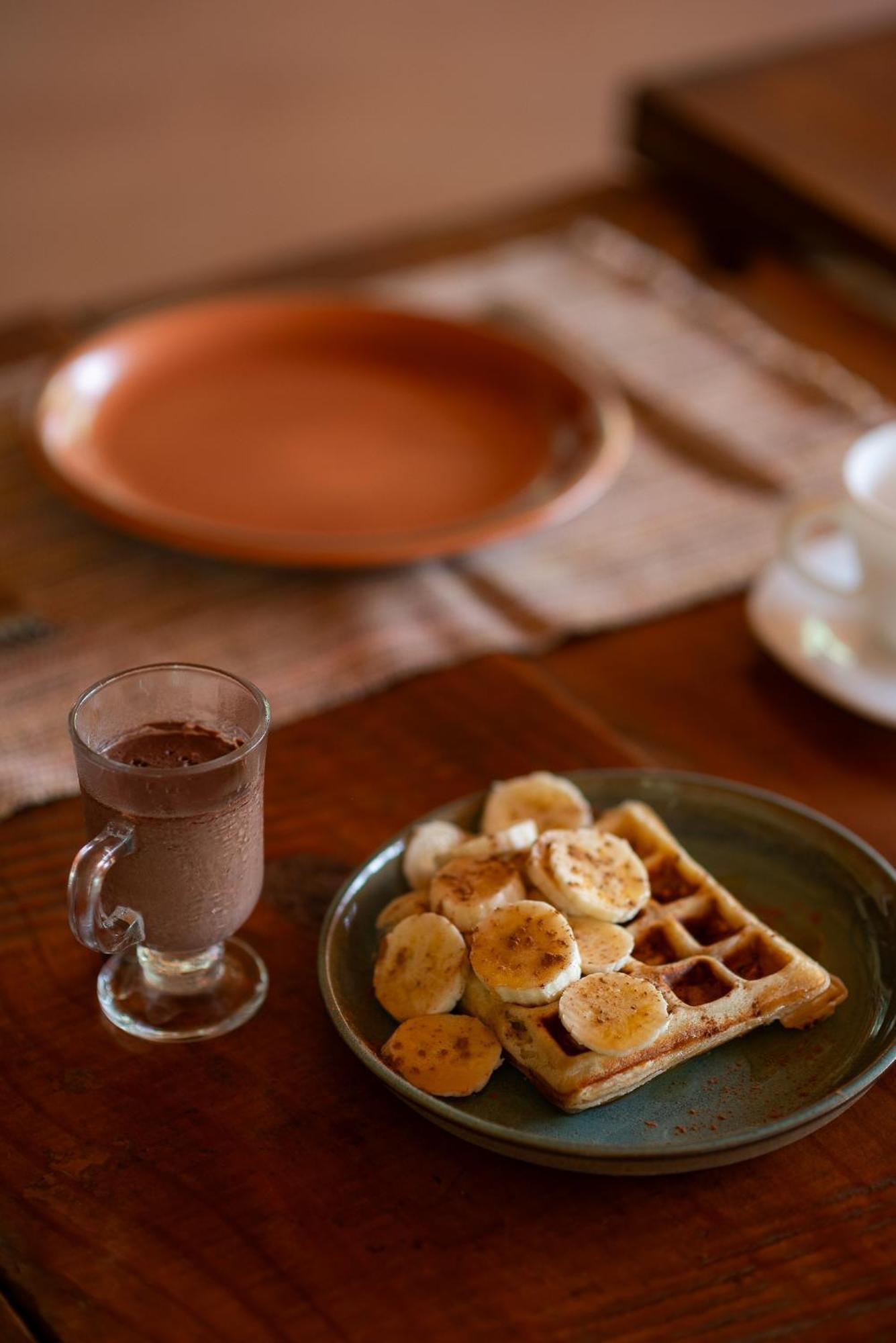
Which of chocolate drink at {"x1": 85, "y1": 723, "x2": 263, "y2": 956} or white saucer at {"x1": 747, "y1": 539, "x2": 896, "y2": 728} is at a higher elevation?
chocolate drink at {"x1": 85, "y1": 723, "x2": 263, "y2": 956}

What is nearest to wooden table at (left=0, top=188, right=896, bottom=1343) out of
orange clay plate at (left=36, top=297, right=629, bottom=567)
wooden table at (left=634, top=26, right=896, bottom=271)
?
orange clay plate at (left=36, top=297, right=629, bottom=567)

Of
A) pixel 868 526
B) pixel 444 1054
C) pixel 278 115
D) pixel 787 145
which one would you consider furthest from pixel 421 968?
pixel 278 115

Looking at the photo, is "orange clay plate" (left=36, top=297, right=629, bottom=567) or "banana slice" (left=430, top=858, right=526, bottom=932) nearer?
"banana slice" (left=430, top=858, right=526, bottom=932)

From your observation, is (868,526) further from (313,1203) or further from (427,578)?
(313,1203)

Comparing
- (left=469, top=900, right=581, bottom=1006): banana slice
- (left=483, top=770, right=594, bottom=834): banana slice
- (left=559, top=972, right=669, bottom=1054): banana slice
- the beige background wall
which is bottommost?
the beige background wall

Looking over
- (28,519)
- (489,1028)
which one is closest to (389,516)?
(28,519)

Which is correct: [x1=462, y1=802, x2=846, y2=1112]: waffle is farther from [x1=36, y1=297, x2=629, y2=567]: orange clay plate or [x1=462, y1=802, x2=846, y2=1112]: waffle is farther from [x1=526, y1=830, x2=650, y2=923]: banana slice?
[x1=36, y1=297, x2=629, y2=567]: orange clay plate
